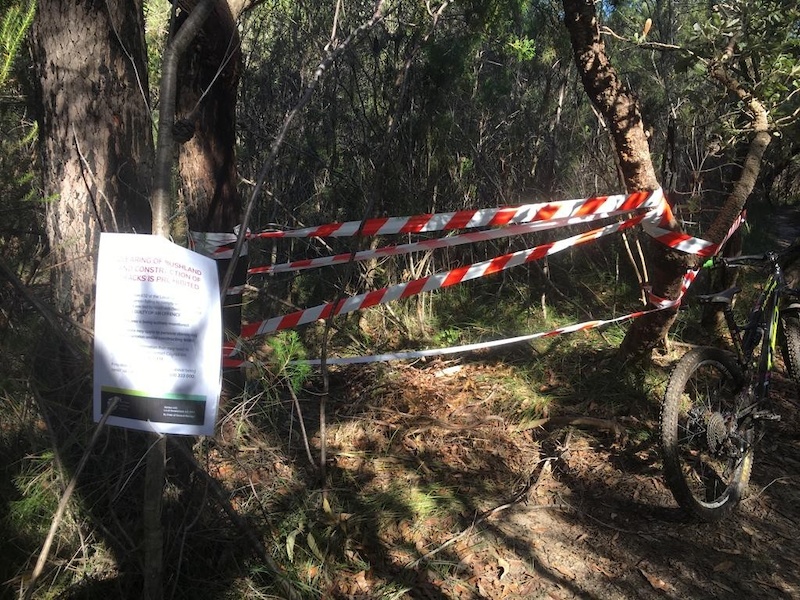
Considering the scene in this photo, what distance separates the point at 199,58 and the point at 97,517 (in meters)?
2.73

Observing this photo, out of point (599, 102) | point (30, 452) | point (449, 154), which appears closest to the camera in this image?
point (30, 452)

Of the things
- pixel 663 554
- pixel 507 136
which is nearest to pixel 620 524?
pixel 663 554

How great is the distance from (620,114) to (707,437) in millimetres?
1924

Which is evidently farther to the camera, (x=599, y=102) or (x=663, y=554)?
(x=599, y=102)

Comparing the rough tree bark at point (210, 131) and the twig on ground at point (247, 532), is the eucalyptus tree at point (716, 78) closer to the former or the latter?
the rough tree bark at point (210, 131)

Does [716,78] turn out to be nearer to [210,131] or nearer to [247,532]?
[210,131]

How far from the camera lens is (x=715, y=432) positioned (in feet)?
10.6

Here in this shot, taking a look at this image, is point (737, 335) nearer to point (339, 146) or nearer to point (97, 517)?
point (97, 517)

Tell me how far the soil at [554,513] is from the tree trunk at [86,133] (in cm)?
180

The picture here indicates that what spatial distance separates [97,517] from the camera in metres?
2.45

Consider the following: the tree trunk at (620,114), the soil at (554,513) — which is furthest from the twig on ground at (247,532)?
the tree trunk at (620,114)

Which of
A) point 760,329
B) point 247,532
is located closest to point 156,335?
point 247,532

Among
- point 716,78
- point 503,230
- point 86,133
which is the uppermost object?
point 716,78

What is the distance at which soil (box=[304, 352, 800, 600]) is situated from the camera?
279cm
